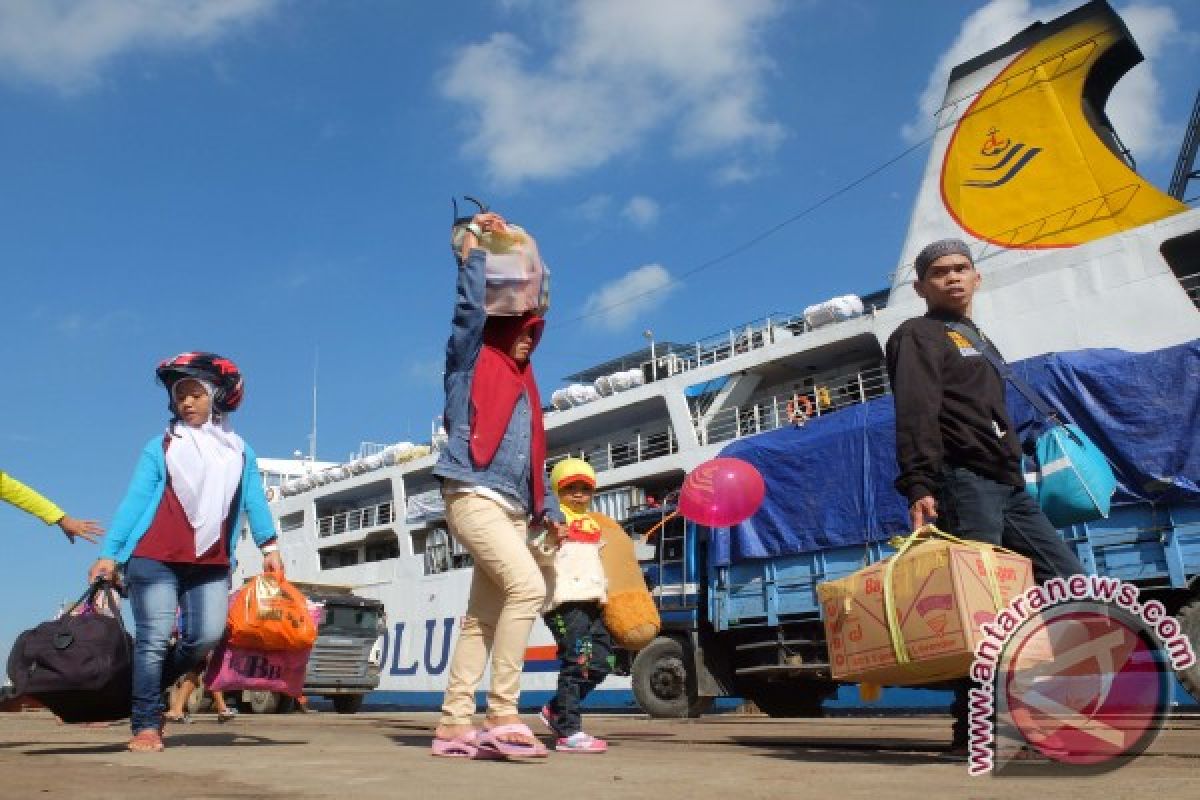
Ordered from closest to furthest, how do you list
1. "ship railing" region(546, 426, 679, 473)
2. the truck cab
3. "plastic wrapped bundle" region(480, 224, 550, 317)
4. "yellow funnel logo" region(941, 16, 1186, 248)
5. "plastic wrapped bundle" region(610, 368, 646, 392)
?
"plastic wrapped bundle" region(480, 224, 550, 317), "yellow funnel logo" region(941, 16, 1186, 248), the truck cab, "ship railing" region(546, 426, 679, 473), "plastic wrapped bundle" region(610, 368, 646, 392)

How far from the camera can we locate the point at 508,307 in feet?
11.3

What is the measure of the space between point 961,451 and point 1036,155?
38.4 ft

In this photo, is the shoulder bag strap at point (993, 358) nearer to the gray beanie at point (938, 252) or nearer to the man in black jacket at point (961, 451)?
the man in black jacket at point (961, 451)

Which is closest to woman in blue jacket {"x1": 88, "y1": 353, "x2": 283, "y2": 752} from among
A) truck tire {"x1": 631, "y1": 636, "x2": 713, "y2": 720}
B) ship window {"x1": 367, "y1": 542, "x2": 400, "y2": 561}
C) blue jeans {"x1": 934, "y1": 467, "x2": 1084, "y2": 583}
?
blue jeans {"x1": 934, "y1": 467, "x2": 1084, "y2": 583}

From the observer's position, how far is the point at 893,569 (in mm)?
2812

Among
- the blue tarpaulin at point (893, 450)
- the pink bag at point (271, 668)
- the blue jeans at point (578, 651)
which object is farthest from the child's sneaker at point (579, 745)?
the blue tarpaulin at point (893, 450)

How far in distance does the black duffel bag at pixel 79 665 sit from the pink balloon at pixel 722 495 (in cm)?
618

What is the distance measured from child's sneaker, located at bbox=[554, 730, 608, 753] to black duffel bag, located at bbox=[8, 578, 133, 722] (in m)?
1.64

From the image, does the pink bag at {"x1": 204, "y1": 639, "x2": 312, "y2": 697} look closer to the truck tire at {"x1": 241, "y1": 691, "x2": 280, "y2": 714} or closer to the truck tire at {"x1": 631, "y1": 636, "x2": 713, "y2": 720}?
the truck tire at {"x1": 631, "y1": 636, "x2": 713, "y2": 720}

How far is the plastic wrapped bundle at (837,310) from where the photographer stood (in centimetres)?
1552

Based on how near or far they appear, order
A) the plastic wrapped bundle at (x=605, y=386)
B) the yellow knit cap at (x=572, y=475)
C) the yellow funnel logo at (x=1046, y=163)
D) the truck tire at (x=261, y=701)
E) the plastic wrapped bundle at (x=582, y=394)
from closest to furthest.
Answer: the yellow knit cap at (x=572, y=475)
the yellow funnel logo at (x=1046, y=163)
the truck tire at (x=261, y=701)
the plastic wrapped bundle at (x=605, y=386)
the plastic wrapped bundle at (x=582, y=394)

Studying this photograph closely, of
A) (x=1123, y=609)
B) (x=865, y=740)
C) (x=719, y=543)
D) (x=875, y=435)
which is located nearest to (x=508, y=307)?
(x=1123, y=609)

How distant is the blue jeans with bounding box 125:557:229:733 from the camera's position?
3.59 meters

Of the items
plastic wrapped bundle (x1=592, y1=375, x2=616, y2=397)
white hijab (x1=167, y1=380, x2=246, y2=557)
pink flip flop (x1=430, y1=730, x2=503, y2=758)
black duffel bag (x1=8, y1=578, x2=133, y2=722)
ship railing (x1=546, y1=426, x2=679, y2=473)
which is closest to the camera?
pink flip flop (x1=430, y1=730, x2=503, y2=758)
